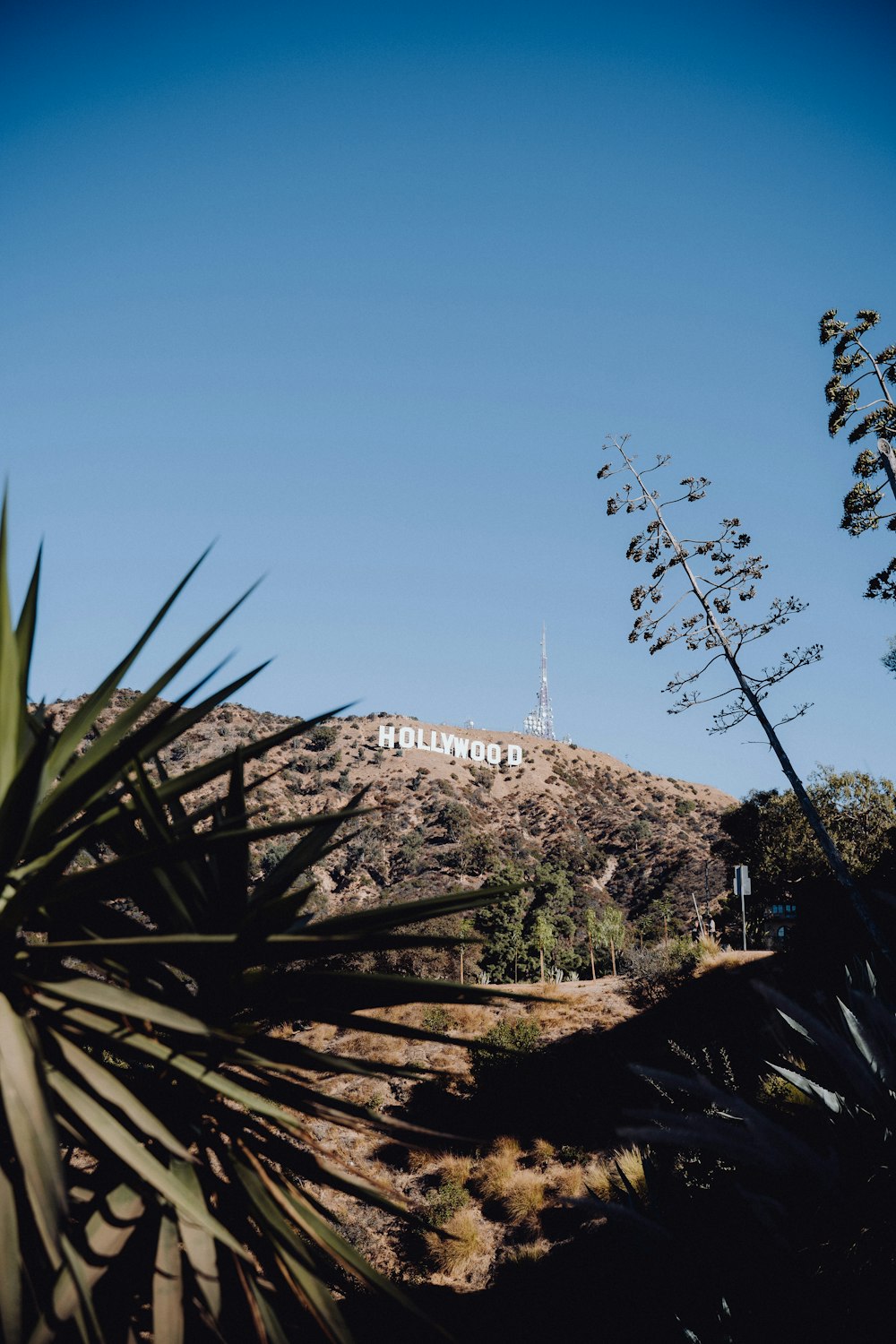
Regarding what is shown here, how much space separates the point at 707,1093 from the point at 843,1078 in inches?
55.0

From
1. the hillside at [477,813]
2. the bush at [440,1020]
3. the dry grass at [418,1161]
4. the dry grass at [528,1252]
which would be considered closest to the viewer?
the dry grass at [528,1252]

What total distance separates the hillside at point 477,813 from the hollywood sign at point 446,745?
0.18 meters

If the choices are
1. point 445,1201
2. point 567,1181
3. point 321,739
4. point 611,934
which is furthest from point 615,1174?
point 321,739

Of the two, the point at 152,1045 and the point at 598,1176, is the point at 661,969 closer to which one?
the point at 598,1176

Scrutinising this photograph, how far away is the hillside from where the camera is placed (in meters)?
45.7

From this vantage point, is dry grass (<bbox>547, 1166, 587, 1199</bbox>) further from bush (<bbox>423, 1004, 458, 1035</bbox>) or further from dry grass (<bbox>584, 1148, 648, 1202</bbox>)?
bush (<bbox>423, 1004, 458, 1035</bbox>)

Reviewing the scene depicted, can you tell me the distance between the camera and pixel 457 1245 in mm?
9484

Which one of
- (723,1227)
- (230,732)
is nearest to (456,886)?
(230,732)

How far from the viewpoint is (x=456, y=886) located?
41594mm

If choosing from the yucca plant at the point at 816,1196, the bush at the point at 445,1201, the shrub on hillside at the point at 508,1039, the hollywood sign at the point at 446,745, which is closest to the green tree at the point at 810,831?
the shrub on hillside at the point at 508,1039

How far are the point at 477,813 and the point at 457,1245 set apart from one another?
48861 mm

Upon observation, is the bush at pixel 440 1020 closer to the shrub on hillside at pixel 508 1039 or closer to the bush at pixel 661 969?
the shrub on hillside at pixel 508 1039

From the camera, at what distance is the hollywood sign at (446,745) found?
69.8 meters

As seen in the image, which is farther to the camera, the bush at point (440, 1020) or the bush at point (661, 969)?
the bush at point (661, 969)
